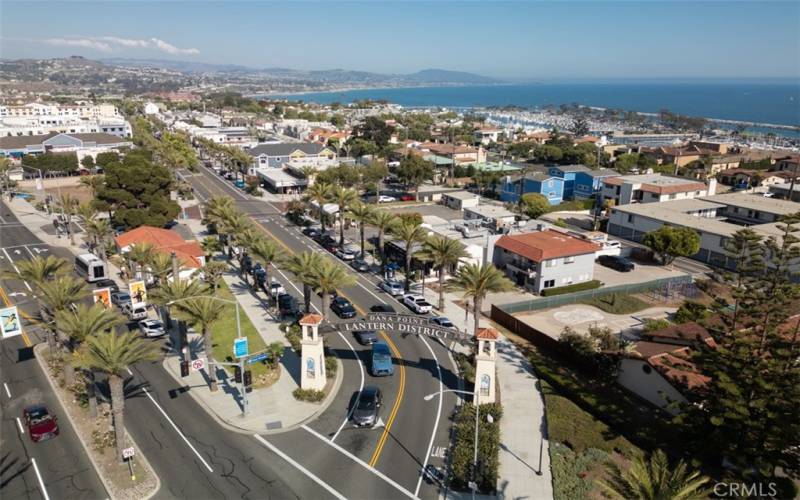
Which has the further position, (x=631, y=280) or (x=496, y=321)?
(x=631, y=280)

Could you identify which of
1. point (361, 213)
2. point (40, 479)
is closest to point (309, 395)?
point (40, 479)

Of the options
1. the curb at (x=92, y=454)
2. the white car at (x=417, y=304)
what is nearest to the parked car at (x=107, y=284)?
the curb at (x=92, y=454)

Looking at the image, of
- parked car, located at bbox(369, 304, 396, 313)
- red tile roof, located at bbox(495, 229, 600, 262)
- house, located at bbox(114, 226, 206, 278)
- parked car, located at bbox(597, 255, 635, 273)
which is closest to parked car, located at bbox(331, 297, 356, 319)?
parked car, located at bbox(369, 304, 396, 313)

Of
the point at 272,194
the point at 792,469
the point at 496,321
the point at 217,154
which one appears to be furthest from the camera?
the point at 217,154

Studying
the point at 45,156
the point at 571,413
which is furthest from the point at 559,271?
the point at 45,156

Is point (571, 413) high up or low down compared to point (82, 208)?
down

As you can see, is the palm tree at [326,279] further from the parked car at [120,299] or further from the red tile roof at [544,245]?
the red tile roof at [544,245]

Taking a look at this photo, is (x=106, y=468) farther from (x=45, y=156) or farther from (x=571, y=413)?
(x=45, y=156)

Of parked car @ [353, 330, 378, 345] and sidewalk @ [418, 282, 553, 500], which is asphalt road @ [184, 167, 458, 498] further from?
sidewalk @ [418, 282, 553, 500]
